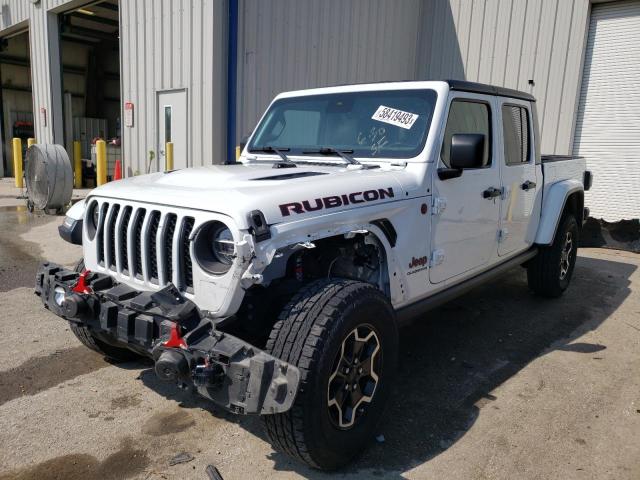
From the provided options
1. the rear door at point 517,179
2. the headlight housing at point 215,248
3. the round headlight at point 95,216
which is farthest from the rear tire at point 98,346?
the rear door at point 517,179

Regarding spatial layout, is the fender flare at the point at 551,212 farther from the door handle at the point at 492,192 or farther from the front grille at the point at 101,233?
the front grille at the point at 101,233

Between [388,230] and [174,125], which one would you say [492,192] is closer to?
[388,230]

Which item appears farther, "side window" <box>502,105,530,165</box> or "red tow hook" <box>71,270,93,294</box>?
"side window" <box>502,105,530,165</box>

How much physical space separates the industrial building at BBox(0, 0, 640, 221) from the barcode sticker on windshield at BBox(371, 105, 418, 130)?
5.94 metres

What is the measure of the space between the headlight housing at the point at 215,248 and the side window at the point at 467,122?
5.41 feet

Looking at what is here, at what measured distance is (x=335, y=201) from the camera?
9.20 ft

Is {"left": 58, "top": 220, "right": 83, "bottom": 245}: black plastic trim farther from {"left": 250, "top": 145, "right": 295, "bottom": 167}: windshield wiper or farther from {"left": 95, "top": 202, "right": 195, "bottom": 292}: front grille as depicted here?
{"left": 250, "top": 145, "right": 295, "bottom": 167}: windshield wiper

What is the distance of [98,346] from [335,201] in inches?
82.1

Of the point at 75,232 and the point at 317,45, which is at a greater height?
the point at 317,45

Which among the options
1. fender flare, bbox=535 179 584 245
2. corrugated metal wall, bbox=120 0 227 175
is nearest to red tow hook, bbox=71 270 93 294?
fender flare, bbox=535 179 584 245

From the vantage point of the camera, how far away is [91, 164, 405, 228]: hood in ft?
8.28

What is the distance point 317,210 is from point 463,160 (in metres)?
1.12

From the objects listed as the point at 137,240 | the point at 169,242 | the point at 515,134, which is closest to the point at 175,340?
the point at 169,242

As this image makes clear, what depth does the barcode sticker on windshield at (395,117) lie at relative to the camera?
3.55 metres
